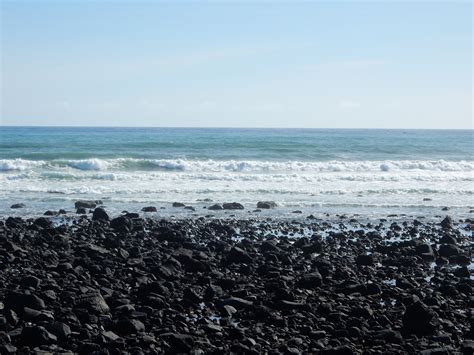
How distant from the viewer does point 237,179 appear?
121 feet

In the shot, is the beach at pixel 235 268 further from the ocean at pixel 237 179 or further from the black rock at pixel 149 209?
the ocean at pixel 237 179

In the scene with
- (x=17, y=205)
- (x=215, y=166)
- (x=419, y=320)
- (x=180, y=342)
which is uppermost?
(x=215, y=166)

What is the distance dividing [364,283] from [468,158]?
4707 cm

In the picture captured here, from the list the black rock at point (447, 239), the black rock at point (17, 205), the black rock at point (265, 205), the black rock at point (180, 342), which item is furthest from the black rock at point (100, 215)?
the black rock at point (180, 342)

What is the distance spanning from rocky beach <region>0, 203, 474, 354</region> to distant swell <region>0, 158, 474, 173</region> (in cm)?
2339

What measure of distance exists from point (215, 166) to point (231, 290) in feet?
109

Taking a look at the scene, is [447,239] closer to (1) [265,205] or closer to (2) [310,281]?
(2) [310,281]

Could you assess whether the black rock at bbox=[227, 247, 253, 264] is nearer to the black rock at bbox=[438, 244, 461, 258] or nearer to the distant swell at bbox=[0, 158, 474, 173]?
the black rock at bbox=[438, 244, 461, 258]

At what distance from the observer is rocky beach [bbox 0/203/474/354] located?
9430 millimetres

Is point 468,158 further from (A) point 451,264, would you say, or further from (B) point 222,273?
(B) point 222,273

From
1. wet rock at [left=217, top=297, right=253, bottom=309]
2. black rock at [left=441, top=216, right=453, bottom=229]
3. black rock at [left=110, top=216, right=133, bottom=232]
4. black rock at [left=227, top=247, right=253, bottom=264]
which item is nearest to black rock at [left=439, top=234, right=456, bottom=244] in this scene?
black rock at [left=441, top=216, right=453, bottom=229]

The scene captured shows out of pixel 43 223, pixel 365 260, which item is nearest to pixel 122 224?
pixel 43 223

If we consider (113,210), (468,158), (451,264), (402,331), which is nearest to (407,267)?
(451,264)

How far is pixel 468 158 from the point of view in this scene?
2231 inches
